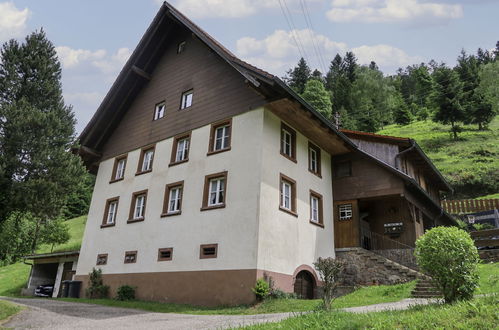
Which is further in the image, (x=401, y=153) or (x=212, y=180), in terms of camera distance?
(x=401, y=153)

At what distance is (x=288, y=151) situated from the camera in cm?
1788

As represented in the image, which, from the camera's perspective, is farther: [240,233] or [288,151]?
[288,151]

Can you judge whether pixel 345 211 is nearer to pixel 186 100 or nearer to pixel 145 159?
pixel 186 100

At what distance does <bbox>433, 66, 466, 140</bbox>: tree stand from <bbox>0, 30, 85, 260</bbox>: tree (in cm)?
4643

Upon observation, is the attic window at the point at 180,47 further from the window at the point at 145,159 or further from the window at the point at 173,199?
the window at the point at 173,199

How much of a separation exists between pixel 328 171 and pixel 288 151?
13.7ft

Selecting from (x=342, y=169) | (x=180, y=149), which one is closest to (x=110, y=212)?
(x=180, y=149)

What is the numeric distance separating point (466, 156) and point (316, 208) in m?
35.3

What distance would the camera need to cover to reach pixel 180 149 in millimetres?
19219

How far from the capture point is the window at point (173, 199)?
698 inches

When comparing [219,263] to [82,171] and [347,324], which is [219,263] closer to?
[347,324]

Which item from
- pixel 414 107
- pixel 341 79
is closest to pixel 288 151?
pixel 341 79

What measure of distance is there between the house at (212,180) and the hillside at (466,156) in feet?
66.2

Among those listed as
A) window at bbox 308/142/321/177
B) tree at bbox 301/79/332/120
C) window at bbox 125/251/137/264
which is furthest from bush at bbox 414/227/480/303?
tree at bbox 301/79/332/120
